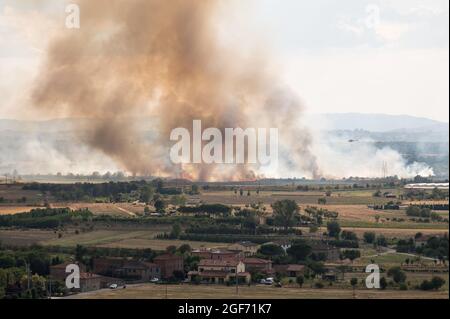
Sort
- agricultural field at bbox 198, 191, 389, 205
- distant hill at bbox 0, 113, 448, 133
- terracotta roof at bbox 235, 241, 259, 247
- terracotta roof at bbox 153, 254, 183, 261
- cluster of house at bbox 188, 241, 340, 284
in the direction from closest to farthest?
cluster of house at bbox 188, 241, 340, 284 → terracotta roof at bbox 153, 254, 183, 261 → terracotta roof at bbox 235, 241, 259, 247 → agricultural field at bbox 198, 191, 389, 205 → distant hill at bbox 0, 113, 448, 133

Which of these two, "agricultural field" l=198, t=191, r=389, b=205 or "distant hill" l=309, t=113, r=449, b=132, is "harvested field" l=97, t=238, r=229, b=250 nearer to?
"agricultural field" l=198, t=191, r=389, b=205

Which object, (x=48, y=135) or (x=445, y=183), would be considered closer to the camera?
(x=445, y=183)

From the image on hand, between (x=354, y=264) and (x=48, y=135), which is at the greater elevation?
(x=48, y=135)

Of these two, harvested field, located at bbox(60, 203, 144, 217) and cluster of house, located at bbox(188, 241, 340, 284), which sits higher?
harvested field, located at bbox(60, 203, 144, 217)

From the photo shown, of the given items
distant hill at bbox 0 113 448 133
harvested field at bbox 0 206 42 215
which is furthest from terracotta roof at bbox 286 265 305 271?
distant hill at bbox 0 113 448 133

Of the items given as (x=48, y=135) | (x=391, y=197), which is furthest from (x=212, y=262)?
(x=48, y=135)

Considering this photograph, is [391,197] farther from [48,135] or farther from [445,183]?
[48,135]

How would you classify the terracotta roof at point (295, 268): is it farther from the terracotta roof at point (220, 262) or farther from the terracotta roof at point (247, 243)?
the terracotta roof at point (247, 243)
